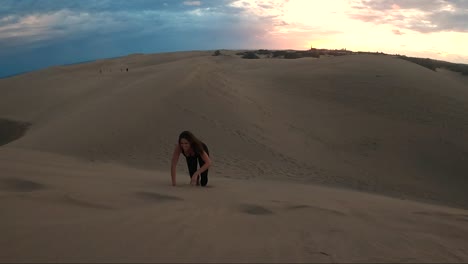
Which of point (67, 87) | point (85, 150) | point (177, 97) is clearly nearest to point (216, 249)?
point (85, 150)

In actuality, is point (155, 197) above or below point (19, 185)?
below

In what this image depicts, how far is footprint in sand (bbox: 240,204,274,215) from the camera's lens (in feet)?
16.1

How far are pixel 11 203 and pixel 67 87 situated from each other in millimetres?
20497

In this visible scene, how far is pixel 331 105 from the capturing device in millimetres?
17094

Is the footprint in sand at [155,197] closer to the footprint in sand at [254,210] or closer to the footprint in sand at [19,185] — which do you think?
the footprint in sand at [254,210]

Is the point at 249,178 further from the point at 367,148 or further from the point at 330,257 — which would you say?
the point at 330,257

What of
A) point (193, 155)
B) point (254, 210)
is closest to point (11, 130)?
point (193, 155)

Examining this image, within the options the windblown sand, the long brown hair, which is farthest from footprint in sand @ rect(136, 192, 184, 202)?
the long brown hair

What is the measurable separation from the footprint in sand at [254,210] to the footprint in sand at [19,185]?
238 centimetres

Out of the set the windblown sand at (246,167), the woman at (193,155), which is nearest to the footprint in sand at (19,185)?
the windblown sand at (246,167)

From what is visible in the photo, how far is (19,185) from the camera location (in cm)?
536

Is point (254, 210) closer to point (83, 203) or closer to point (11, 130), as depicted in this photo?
point (83, 203)

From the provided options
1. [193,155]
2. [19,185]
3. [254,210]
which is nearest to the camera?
[254,210]

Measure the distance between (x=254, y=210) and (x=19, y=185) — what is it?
2.80m
